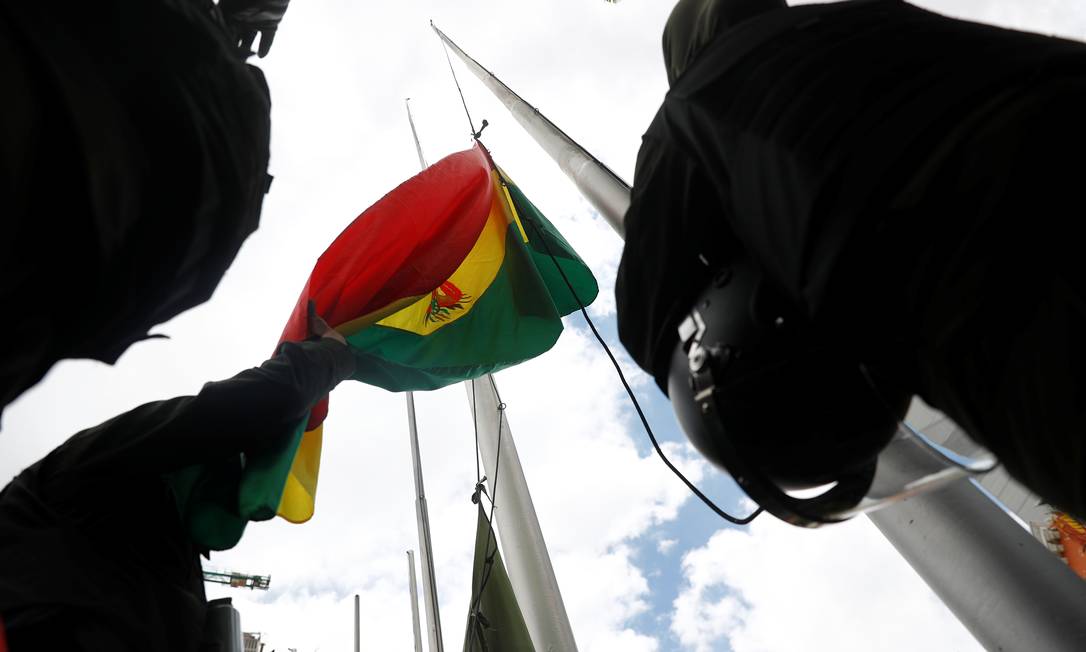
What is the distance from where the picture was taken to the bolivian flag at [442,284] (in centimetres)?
420

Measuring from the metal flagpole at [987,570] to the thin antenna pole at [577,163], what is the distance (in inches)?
58.2

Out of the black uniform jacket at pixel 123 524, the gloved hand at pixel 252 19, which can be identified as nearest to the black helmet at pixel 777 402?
the gloved hand at pixel 252 19

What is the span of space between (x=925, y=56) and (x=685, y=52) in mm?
835

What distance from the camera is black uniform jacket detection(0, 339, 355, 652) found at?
78.9 inches

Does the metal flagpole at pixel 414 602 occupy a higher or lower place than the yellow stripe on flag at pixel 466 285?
lower

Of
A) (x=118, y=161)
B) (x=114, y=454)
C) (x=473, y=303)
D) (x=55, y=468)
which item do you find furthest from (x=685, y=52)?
(x=473, y=303)

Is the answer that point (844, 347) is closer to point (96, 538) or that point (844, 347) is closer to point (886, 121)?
point (886, 121)

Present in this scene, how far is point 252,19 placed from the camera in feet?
5.68

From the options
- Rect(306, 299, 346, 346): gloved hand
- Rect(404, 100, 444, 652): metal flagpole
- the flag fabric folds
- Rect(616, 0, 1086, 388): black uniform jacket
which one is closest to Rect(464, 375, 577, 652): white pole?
the flag fabric folds

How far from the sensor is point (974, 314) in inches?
33.3

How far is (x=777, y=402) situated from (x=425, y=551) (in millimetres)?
4955

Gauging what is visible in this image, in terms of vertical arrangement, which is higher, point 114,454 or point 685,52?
point 685,52

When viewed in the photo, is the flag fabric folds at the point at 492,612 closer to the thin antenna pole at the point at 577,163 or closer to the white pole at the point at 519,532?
the white pole at the point at 519,532

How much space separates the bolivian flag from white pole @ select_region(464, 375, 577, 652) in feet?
3.30
